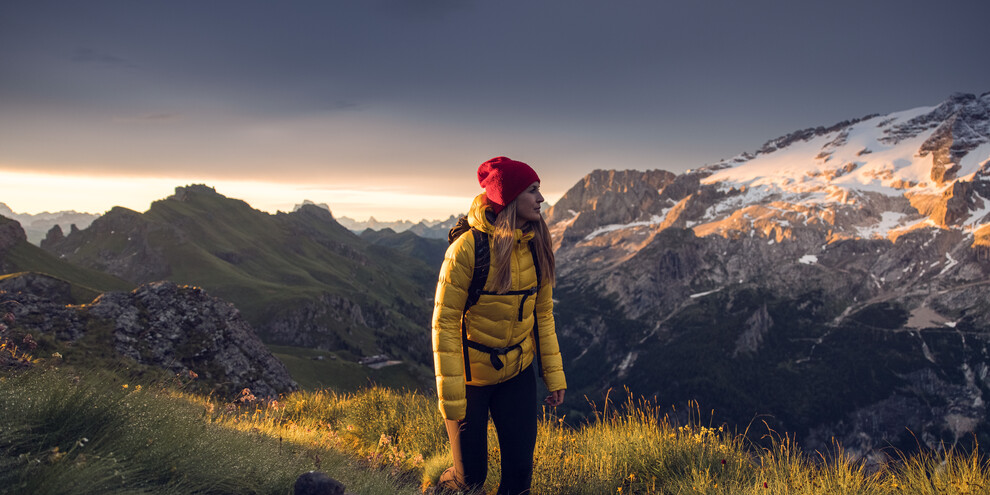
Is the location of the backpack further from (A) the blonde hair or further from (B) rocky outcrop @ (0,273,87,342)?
(B) rocky outcrop @ (0,273,87,342)

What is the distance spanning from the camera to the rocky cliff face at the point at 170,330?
1742cm

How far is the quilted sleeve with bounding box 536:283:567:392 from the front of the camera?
23.4ft

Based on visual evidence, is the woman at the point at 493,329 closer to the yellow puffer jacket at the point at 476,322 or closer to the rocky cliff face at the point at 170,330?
the yellow puffer jacket at the point at 476,322

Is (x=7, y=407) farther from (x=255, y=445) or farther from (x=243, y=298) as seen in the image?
(x=243, y=298)

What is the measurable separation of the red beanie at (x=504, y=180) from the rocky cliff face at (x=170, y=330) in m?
15.3

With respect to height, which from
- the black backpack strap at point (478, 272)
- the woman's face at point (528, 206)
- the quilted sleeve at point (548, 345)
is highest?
the woman's face at point (528, 206)

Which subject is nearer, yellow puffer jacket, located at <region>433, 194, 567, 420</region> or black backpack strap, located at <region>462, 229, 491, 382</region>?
yellow puffer jacket, located at <region>433, 194, 567, 420</region>

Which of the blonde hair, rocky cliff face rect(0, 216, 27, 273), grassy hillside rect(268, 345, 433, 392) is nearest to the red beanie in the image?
the blonde hair

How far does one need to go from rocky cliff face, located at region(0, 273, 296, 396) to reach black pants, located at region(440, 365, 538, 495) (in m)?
14.2

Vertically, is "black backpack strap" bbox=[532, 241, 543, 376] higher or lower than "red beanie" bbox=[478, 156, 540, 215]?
lower

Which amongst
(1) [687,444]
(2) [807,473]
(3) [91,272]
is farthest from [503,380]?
(3) [91,272]

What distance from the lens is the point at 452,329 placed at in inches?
238

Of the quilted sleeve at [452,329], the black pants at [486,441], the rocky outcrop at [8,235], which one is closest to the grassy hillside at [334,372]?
the black pants at [486,441]

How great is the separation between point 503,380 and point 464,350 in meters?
0.70
